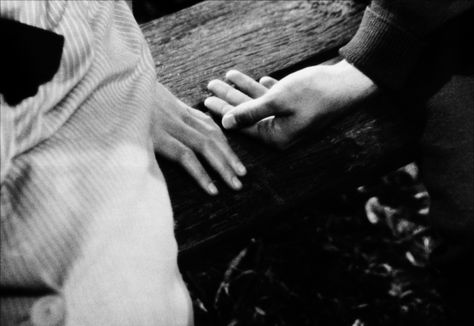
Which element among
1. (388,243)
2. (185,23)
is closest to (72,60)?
(185,23)

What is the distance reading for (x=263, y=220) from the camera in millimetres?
973

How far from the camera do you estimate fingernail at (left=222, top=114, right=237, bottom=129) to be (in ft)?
3.49

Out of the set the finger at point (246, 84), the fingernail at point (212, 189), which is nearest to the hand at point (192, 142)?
the fingernail at point (212, 189)

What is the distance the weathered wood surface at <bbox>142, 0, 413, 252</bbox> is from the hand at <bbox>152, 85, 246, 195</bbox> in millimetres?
28

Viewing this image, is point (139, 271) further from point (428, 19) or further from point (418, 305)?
point (418, 305)

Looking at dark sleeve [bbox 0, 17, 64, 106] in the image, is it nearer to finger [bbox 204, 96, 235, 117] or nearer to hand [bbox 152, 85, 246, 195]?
hand [bbox 152, 85, 246, 195]

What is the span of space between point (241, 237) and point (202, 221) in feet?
0.34

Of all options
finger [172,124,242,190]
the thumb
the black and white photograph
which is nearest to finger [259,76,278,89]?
the black and white photograph

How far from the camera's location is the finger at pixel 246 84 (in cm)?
115

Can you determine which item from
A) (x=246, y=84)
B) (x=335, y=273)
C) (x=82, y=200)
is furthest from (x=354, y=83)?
(x=335, y=273)

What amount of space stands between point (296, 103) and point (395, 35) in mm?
303

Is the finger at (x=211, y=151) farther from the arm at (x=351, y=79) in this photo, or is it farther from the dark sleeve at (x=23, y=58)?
the dark sleeve at (x=23, y=58)

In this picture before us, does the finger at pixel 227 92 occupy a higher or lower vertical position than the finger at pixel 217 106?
higher

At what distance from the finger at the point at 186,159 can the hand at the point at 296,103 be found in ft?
0.46
